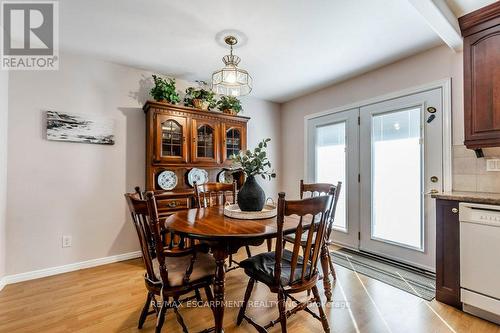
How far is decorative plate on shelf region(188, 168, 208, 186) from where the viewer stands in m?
3.33

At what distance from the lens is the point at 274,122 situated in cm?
445

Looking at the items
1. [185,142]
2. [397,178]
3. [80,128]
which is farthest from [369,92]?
[80,128]

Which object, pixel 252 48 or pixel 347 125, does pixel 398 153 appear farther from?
pixel 252 48

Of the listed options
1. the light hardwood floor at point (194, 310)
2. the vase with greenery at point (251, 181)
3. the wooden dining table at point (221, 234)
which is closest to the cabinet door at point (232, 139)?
the vase with greenery at point (251, 181)

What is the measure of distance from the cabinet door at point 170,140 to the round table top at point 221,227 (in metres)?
1.20

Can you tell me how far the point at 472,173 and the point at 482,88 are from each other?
781 millimetres

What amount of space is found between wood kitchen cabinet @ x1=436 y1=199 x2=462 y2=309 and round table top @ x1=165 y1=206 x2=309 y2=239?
1236 millimetres

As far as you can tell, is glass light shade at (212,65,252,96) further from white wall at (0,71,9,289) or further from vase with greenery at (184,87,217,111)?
white wall at (0,71,9,289)

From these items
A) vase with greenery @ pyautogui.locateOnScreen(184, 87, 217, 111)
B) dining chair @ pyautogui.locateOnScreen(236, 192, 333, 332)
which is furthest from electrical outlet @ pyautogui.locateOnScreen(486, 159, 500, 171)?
vase with greenery @ pyautogui.locateOnScreen(184, 87, 217, 111)

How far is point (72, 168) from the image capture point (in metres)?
2.69

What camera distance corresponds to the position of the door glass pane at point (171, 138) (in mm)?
2986

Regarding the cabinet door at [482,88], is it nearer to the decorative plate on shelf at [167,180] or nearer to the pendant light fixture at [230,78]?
the pendant light fixture at [230,78]

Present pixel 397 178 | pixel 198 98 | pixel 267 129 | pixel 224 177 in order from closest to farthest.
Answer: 1. pixel 397 178
2. pixel 198 98
3. pixel 224 177
4. pixel 267 129

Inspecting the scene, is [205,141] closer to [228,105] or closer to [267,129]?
[228,105]
